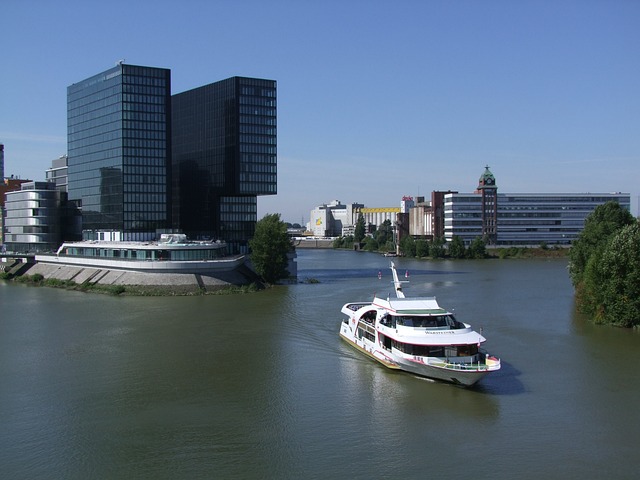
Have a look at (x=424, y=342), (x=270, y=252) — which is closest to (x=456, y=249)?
(x=270, y=252)

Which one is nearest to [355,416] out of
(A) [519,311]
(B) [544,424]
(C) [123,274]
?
(B) [544,424]

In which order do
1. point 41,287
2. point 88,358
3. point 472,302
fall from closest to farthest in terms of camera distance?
point 88,358, point 472,302, point 41,287

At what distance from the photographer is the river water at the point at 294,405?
20.9m

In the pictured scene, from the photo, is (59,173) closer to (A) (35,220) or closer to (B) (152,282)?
(A) (35,220)

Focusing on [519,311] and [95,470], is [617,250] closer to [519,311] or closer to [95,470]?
[519,311]

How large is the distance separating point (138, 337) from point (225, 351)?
749 centimetres

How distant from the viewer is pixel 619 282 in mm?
40969

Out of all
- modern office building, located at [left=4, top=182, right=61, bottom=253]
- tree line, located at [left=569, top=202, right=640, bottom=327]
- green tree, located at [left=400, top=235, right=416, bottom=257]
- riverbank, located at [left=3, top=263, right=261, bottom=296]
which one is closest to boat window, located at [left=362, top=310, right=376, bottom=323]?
tree line, located at [left=569, top=202, right=640, bottom=327]

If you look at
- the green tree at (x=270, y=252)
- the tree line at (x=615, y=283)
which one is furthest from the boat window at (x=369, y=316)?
the green tree at (x=270, y=252)

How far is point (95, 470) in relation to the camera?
20.6 meters

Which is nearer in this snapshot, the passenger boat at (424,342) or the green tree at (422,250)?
the passenger boat at (424,342)

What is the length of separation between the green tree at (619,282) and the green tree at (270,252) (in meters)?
38.0

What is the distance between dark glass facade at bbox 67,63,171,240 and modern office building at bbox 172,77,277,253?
358 inches

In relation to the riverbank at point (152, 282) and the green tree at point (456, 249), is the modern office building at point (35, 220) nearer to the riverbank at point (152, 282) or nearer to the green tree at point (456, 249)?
the riverbank at point (152, 282)
